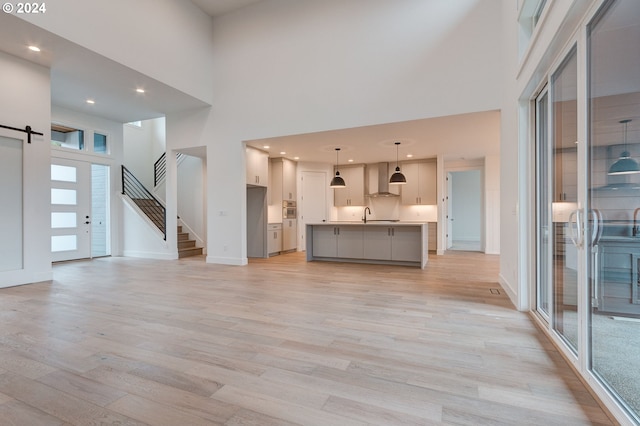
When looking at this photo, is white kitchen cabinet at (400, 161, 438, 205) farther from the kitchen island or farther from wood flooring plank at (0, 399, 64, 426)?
wood flooring plank at (0, 399, 64, 426)

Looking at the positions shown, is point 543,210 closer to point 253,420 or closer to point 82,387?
point 253,420

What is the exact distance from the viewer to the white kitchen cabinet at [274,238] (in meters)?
8.19

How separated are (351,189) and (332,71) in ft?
14.7

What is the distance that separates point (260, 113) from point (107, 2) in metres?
2.94

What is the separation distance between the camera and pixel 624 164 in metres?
1.91

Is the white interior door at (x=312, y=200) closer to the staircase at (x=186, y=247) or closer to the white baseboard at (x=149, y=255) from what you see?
the staircase at (x=186, y=247)

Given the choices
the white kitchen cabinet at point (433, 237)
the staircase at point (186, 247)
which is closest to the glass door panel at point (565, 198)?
the white kitchen cabinet at point (433, 237)

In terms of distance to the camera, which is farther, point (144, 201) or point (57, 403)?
point (144, 201)

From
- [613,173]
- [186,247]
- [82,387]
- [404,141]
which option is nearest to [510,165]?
[613,173]

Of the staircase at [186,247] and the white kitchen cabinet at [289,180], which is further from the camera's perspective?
the white kitchen cabinet at [289,180]

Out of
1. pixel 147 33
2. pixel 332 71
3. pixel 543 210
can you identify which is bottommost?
pixel 543 210

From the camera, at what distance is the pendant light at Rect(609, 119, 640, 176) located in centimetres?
185

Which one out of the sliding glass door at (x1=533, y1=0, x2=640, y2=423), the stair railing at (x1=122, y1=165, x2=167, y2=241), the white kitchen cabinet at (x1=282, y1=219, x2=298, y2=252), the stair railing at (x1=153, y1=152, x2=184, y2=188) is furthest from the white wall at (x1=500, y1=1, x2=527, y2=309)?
the stair railing at (x1=153, y1=152, x2=184, y2=188)

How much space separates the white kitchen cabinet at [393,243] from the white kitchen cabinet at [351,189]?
3.13m
